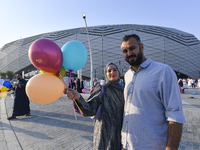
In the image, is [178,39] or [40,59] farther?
[178,39]

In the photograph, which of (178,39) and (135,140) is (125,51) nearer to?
(135,140)

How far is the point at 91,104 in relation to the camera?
1.79m

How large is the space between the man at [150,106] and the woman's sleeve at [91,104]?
0.54 m

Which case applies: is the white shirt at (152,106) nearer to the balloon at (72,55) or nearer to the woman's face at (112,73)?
the woman's face at (112,73)

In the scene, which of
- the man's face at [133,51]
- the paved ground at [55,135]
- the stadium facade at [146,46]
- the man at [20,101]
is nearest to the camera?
the man's face at [133,51]

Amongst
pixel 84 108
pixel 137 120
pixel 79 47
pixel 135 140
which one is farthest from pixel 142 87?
pixel 79 47

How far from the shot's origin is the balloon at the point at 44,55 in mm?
1773

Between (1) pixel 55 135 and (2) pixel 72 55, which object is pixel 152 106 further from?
(1) pixel 55 135

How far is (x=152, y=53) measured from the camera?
145 feet

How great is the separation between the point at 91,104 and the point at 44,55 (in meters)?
0.93

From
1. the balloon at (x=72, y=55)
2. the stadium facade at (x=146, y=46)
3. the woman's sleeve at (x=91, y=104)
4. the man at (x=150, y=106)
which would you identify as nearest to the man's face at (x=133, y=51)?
the man at (x=150, y=106)

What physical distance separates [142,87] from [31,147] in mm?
3098

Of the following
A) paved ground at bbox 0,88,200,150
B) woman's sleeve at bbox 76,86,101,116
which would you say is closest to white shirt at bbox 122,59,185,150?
woman's sleeve at bbox 76,86,101,116

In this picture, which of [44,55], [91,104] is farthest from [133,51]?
[44,55]
